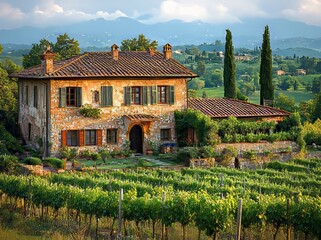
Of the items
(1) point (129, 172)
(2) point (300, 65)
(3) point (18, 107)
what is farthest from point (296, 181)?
(2) point (300, 65)

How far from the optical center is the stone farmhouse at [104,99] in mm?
35500

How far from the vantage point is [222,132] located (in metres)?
38.3

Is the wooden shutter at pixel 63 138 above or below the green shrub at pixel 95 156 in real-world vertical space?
above

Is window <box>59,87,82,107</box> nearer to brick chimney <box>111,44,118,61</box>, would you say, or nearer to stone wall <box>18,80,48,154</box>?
stone wall <box>18,80,48,154</box>

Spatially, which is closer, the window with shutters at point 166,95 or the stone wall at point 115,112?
the stone wall at point 115,112

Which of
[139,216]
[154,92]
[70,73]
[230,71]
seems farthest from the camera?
[230,71]

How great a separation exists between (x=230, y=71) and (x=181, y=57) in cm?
8108

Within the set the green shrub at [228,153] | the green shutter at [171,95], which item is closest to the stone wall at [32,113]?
the green shutter at [171,95]

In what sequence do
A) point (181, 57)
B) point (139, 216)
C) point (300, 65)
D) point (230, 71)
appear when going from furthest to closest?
point (181, 57)
point (300, 65)
point (230, 71)
point (139, 216)

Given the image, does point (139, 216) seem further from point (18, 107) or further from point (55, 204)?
point (18, 107)

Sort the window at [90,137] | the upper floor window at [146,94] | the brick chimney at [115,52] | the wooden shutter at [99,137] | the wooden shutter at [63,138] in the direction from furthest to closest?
1. the brick chimney at [115,52]
2. the upper floor window at [146,94]
3. the wooden shutter at [99,137]
4. the window at [90,137]
5. the wooden shutter at [63,138]

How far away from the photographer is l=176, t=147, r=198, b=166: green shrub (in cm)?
3512

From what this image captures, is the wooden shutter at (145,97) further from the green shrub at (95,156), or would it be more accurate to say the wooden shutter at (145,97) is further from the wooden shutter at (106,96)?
the green shrub at (95,156)

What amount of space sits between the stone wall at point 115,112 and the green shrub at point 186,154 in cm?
303
